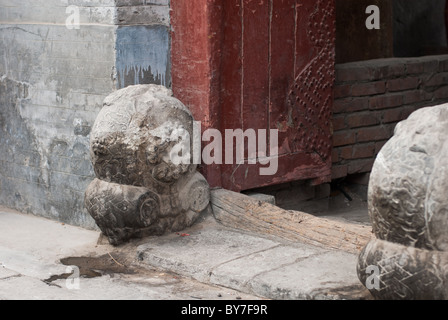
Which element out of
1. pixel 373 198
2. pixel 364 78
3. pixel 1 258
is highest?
pixel 364 78

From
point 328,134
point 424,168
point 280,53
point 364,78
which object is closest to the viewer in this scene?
point 424,168

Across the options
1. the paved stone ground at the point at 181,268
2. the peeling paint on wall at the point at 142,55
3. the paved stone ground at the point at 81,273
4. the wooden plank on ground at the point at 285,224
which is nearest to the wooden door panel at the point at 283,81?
the wooden plank on ground at the point at 285,224

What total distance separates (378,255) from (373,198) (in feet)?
0.79

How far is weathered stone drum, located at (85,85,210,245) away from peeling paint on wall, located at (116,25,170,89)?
25cm

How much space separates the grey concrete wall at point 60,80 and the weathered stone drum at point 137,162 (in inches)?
15.0

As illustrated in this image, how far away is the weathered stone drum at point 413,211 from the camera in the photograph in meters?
3.10

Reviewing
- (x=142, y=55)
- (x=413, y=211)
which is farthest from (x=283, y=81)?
(x=413, y=211)

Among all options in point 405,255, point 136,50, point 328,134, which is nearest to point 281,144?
point 328,134

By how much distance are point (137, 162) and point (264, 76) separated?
115 centimetres

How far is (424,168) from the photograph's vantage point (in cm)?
312

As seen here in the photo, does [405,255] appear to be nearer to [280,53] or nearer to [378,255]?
[378,255]

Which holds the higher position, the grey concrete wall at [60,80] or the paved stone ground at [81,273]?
the grey concrete wall at [60,80]

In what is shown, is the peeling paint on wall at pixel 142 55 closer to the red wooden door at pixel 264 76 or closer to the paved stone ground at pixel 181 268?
the red wooden door at pixel 264 76
